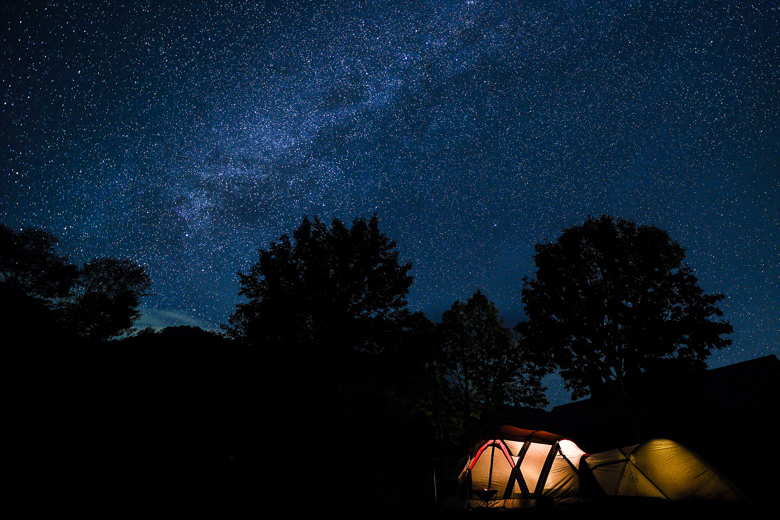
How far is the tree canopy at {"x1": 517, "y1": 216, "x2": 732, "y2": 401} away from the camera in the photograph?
19375mm

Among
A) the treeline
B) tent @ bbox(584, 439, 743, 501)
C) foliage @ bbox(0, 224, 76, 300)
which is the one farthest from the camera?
foliage @ bbox(0, 224, 76, 300)

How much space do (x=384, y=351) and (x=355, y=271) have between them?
6238mm

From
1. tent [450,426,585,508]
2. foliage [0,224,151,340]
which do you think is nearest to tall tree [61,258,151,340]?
foliage [0,224,151,340]

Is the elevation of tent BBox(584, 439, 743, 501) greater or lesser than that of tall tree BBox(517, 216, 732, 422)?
lesser

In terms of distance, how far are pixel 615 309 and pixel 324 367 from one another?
17.8 metres

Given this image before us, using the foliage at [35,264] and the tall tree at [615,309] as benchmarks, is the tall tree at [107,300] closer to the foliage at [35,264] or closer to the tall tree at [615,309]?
the foliage at [35,264]

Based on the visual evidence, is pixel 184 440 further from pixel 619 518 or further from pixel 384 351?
pixel 619 518

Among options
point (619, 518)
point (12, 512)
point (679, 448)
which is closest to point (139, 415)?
point (12, 512)

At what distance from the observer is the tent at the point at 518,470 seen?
11.8 m

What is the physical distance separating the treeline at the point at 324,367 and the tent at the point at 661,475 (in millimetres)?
5656

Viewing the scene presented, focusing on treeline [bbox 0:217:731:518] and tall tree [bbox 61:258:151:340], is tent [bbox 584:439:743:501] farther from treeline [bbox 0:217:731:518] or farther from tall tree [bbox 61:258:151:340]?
tall tree [bbox 61:258:151:340]

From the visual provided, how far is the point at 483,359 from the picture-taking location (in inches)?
1093

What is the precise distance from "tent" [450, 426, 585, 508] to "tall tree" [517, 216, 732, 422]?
974 cm

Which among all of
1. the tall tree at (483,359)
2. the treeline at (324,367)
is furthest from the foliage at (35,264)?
the tall tree at (483,359)
